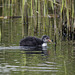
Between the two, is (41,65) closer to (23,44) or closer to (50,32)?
(23,44)

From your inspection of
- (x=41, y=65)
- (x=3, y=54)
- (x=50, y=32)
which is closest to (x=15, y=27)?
(x=50, y=32)

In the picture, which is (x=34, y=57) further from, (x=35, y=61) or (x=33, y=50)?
(x=33, y=50)

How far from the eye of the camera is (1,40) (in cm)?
1406

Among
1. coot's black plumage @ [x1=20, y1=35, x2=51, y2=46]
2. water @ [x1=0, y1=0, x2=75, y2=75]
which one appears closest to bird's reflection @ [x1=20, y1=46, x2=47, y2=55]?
water @ [x1=0, y1=0, x2=75, y2=75]

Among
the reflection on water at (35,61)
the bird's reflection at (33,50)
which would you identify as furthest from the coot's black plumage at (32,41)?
the reflection on water at (35,61)

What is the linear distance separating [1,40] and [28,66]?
4.49 meters

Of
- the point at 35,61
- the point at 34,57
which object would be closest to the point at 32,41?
the point at 34,57

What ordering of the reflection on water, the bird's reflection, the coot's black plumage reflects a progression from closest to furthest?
the reflection on water → the bird's reflection → the coot's black plumage

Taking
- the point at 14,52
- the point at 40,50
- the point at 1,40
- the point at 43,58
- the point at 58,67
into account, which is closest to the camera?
the point at 58,67

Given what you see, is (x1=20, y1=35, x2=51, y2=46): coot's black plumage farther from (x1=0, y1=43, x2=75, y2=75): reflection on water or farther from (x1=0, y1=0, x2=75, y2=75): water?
(x1=0, y1=43, x2=75, y2=75): reflection on water

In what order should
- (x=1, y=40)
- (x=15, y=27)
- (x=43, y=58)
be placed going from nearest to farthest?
(x=43, y=58)
(x=1, y=40)
(x=15, y=27)

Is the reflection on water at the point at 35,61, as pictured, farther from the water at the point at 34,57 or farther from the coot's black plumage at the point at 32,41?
the coot's black plumage at the point at 32,41

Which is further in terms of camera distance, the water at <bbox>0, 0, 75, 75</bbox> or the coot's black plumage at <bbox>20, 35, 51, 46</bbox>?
the coot's black plumage at <bbox>20, 35, 51, 46</bbox>

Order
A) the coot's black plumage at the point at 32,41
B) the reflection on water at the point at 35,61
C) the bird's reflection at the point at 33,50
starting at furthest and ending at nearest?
the coot's black plumage at the point at 32,41
the bird's reflection at the point at 33,50
the reflection on water at the point at 35,61
